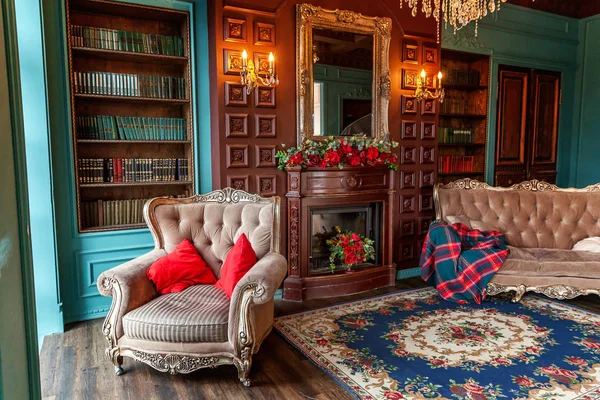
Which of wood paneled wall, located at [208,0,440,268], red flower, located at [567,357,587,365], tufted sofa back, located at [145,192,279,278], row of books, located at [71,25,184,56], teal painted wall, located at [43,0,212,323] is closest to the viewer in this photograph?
red flower, located at [567,357,587,365]

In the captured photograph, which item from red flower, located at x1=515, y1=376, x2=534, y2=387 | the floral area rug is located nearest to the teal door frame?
the floral area rug

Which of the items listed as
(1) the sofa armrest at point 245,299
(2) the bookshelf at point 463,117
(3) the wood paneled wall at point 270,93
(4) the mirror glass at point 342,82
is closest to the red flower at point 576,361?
(1) the sofa armrest at point 245,299

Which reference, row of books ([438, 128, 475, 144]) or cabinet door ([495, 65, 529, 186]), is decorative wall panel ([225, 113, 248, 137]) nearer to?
row of books ([438, 128, 475, 144])

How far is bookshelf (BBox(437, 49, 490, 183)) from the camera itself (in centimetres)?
528

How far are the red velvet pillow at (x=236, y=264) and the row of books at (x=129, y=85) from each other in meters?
1.70

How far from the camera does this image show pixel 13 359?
123cm

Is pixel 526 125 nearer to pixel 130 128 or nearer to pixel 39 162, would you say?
pixel 130 128

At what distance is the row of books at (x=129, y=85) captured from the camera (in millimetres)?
3484

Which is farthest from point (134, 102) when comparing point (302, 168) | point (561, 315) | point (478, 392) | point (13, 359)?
point (561, 315)

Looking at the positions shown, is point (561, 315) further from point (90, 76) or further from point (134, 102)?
point (90, 76)

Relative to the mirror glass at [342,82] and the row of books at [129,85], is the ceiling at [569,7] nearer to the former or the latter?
the mirror glass at [342,82]

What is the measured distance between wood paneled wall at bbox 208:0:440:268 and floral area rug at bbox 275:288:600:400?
1035 millimetres

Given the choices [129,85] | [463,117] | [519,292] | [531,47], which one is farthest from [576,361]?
[531,47]

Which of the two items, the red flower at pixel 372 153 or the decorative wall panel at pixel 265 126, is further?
the red flower at pixel 372 153
